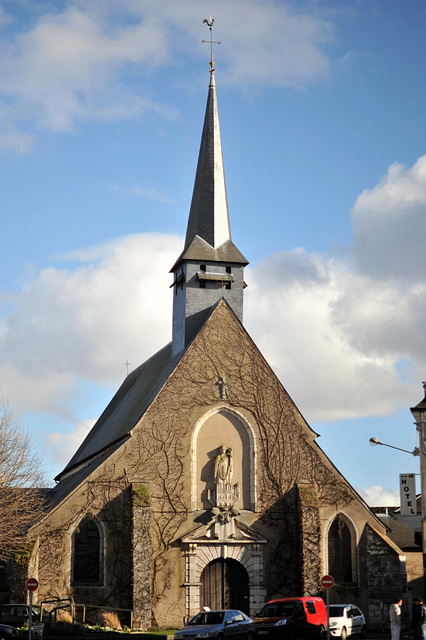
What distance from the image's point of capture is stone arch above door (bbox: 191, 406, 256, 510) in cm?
3581

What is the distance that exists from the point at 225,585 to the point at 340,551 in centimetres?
460

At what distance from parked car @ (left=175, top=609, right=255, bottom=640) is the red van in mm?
590

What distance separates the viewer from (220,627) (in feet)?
86.6

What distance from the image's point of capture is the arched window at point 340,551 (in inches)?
1427

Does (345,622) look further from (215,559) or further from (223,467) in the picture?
(223,467)

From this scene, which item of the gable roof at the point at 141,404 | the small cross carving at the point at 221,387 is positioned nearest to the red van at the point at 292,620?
the gable roof at the point at 141,404

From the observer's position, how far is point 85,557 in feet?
112

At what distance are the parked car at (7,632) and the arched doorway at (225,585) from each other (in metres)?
10.3

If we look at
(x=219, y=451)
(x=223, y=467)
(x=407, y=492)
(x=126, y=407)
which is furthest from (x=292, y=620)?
(x=407, y=492)

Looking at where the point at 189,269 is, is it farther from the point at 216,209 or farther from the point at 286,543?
the point at 286,543

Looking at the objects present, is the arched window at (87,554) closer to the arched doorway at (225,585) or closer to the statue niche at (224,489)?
the arched doorway at (225,585)

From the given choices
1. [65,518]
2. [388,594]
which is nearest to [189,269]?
[65,518]

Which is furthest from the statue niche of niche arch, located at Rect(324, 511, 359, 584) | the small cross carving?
niche arch, located at Rect(324, 511, 359, 584)

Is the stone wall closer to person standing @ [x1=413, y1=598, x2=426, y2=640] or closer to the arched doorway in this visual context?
the arched doorway
